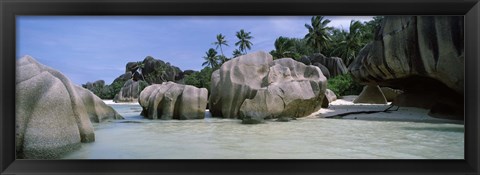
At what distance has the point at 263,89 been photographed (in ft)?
24.6

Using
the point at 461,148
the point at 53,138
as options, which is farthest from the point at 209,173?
the point at 461,148

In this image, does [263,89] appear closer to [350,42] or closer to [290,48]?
[290,48]

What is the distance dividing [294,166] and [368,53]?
259 inches

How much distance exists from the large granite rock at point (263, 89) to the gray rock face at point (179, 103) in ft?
2.02

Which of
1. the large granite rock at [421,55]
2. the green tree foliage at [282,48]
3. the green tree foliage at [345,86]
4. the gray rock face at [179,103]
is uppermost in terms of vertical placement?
the green tree foliage at [282,48]

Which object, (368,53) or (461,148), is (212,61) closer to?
(368,53)

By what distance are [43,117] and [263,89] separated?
5.37 metres

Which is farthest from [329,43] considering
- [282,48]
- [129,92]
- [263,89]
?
[263,89]

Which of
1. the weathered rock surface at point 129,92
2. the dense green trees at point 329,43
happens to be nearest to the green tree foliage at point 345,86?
the dense green trees at point 329,43

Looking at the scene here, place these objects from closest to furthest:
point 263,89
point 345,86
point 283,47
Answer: point 263,89 → point 345,86 → point 283,47

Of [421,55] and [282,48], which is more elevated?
[282,48]
